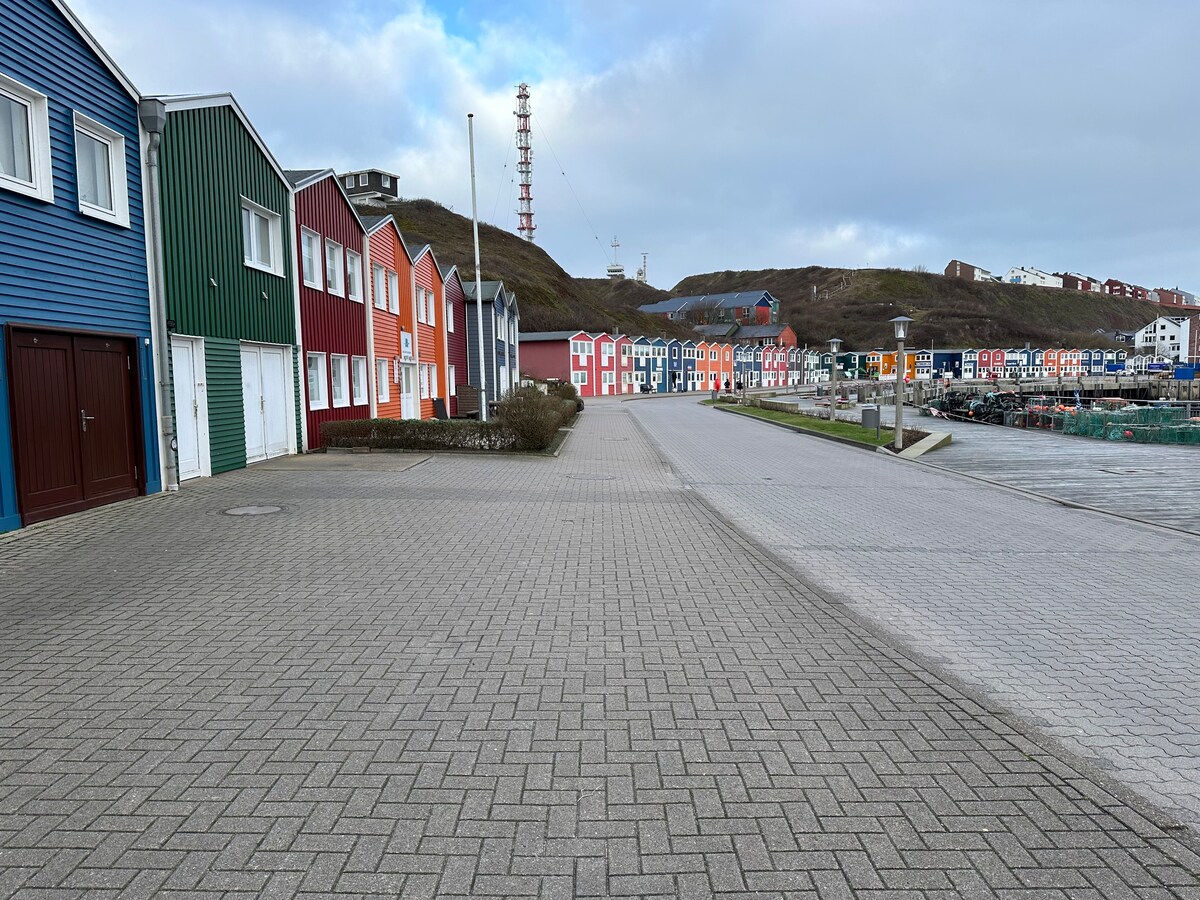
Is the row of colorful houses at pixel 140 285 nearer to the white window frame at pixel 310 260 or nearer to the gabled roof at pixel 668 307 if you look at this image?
the white window frame at pixel 310 260

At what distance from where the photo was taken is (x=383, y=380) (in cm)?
2402

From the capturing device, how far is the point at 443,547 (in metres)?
8.45

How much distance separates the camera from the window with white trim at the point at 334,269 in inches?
783

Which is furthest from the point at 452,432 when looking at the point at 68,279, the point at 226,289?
the point at 68,279

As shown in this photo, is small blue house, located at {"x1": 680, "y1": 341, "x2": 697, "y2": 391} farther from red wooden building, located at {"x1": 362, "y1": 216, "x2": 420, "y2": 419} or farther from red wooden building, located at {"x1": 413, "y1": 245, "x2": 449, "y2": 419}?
red wooden building, located at {"x1": 362, "y1": 216, "x2": 420, "y2": 419}

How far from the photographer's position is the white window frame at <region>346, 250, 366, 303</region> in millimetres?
21484

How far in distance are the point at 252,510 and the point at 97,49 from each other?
252 inches

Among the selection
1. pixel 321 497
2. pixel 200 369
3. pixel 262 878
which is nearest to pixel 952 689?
pixel 262 878

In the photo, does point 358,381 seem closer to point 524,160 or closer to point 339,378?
point 339,378

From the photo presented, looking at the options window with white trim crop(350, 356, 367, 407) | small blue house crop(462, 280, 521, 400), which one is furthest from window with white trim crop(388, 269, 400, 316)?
small blue house crop(462, 280, 521, 400)

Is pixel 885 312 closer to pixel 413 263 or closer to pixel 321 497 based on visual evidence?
pixel 413 263

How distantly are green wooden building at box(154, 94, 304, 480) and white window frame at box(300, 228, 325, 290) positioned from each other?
2.90ft

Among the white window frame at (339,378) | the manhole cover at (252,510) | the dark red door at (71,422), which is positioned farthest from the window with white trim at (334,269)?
the manhole cover at (252,510)

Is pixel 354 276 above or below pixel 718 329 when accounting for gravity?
below
